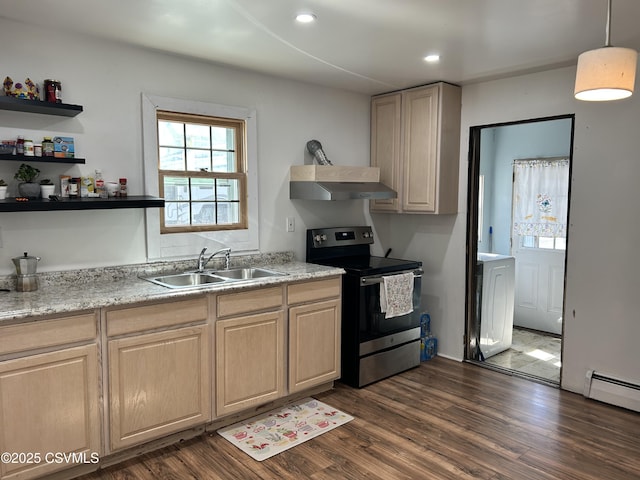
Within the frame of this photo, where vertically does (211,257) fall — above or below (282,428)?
above

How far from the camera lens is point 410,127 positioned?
405cm

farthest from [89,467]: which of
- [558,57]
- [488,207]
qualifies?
[488,207]

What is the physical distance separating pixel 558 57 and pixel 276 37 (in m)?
1.89

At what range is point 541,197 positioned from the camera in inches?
194

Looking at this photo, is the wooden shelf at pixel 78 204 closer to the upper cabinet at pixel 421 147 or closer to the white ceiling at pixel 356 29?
the white ceiling at pixel 356 29

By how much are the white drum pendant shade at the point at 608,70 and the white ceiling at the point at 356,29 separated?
0.77m

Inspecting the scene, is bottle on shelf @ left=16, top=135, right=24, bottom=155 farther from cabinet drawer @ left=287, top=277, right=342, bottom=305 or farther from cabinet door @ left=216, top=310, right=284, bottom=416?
cabinet drawer @ left=287, top=277, right=342, bottom=305

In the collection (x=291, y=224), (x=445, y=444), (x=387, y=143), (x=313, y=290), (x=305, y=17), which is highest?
(x=305, y=17)

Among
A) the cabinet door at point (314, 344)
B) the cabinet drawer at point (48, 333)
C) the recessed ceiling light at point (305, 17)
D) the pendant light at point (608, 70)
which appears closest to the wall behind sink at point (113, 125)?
the cabinet drawer at point (48, 333)

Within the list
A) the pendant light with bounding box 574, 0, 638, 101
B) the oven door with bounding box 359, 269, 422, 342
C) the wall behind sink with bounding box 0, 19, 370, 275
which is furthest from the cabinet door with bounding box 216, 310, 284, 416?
the pendant light with bounding box 574, 0, 638, 101

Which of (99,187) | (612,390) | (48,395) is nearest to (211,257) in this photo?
(99,187)

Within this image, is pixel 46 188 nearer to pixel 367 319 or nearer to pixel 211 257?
pixel 211 257

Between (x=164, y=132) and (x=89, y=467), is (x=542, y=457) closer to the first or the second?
(x=89, y=467)

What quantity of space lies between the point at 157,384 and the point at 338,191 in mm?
1800
